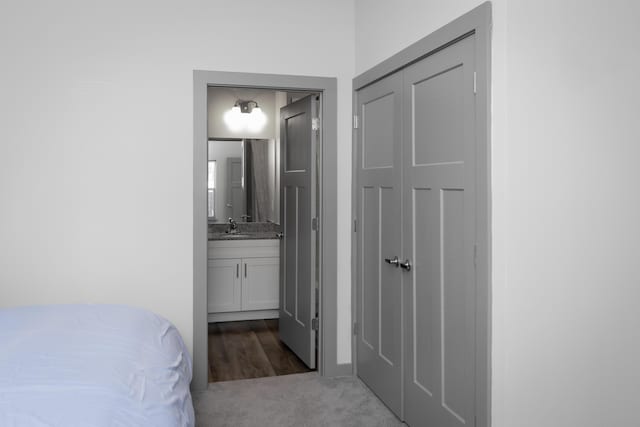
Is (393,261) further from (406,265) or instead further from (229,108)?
(229,108)

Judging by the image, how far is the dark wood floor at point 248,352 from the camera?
3.82m

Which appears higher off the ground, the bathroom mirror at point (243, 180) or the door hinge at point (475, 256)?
the bathroom mirror at point (243, 180)

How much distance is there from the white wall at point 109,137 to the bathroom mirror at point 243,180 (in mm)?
2068

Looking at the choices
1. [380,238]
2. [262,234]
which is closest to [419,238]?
[380,238]

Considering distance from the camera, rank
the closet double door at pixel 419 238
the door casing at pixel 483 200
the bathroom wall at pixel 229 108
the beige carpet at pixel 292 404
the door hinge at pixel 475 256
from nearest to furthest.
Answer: the door casing at pixel 483 200 → the door hinge at pixel 475 256 → the closet double door at pixel 419 238 → the beige carpet at pixel 292 404 → the bathroom wall at pixel 229 108

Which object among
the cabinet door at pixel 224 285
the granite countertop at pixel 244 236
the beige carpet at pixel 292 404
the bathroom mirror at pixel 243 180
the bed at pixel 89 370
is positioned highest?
the bathroom mirror at pixel 243 180

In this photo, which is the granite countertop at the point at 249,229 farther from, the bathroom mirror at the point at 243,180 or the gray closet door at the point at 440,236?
the gray closet door at the point at 440,236

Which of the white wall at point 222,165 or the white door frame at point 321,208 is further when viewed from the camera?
the white wall at point 222,165

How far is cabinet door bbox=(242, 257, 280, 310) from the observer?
505 cm

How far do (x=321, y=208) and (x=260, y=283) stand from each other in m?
1.69

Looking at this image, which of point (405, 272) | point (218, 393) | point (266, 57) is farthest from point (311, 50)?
point (218, 393)

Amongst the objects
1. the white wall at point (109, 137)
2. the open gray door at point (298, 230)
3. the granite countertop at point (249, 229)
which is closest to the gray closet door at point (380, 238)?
the open gray door at point (298, 230)

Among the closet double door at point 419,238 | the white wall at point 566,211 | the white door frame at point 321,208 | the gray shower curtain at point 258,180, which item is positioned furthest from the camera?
the gray shower curtain at point 258,180

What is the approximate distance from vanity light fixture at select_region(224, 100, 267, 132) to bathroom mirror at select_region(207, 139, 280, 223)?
0.13m
